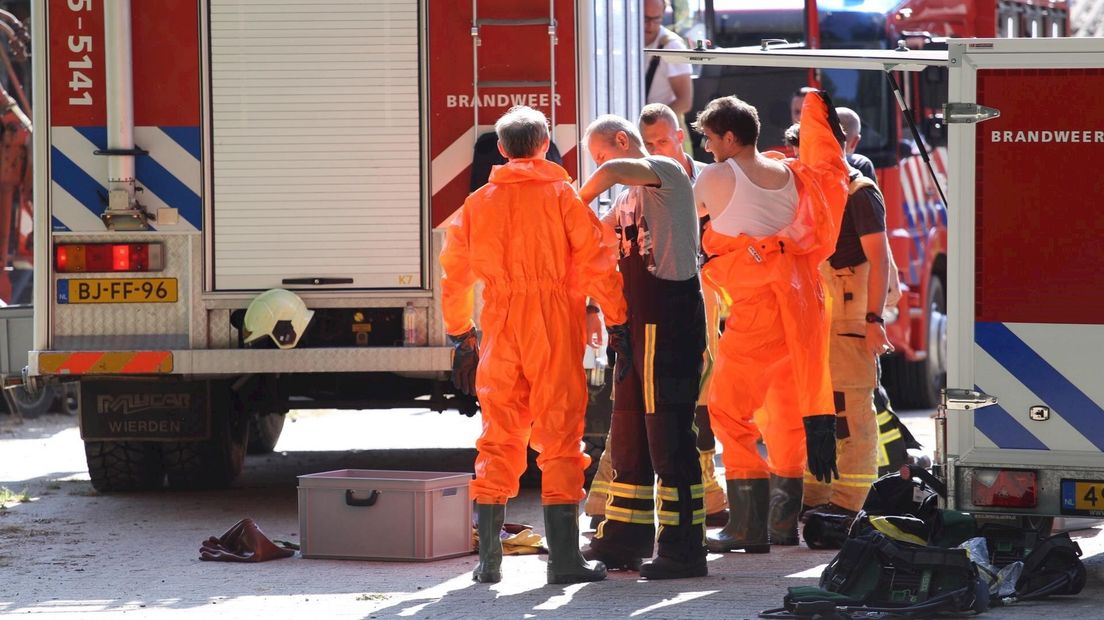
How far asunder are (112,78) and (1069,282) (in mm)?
4583

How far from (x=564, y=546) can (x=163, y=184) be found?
3.10 meters

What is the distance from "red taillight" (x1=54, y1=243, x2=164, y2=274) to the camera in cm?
880

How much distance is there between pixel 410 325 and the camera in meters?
8.75

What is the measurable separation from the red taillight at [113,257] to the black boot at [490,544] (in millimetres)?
2650

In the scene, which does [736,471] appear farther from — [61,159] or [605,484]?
[61,159]

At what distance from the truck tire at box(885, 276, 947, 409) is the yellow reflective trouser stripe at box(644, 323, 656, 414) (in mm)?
8568

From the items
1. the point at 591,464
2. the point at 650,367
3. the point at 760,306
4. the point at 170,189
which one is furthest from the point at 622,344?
the point at 170,189

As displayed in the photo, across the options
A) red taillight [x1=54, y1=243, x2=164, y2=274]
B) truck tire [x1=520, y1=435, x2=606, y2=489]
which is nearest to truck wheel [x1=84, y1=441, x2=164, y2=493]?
red taillight [x1=54, y1=243, x2=164, y2=274]

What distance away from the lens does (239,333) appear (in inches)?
347

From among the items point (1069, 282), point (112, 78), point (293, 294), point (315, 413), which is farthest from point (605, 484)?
point (315, 413)

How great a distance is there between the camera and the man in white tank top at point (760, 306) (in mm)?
7332

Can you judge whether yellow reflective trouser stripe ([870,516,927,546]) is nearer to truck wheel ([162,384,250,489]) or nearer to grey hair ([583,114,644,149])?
grey hair ([583,114,644,149])

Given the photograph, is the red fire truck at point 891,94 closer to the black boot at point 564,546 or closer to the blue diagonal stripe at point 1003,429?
the blue diagonal stripe at point 1003,429

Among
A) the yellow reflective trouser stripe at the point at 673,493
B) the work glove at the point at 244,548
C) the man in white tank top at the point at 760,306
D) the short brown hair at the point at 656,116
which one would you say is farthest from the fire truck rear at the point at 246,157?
the yellow reflective trouser stripe at the point at 673,493
